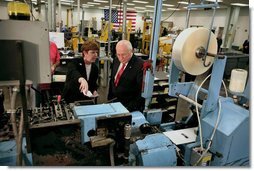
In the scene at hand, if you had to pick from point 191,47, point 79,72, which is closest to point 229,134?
point 191,47

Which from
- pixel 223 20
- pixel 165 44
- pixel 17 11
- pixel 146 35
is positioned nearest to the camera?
pixel 17 11

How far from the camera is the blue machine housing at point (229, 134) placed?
1.63 m

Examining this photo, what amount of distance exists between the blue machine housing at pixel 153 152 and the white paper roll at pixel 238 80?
849mm

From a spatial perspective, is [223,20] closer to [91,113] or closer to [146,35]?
[146,35]

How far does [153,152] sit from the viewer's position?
1.55 meters

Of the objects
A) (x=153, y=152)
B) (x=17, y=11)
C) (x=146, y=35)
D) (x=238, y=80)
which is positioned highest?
(x=17, y=11)

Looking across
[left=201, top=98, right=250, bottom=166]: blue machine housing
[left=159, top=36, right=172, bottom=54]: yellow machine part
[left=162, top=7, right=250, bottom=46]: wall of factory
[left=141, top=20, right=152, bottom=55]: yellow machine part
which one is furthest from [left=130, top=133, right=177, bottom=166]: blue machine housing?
[left=162, top=7, right=250, bottom=46]: wall of factory

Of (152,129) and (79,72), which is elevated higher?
(79,72)

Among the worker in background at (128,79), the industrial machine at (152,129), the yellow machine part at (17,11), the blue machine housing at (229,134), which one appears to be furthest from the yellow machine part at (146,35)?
the yellow machine part at (17,11)

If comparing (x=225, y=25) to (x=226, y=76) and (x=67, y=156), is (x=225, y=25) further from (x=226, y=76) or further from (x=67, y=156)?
(x=67, y=156)

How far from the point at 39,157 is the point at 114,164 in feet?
1.39

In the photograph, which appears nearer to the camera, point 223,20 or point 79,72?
point 79,72

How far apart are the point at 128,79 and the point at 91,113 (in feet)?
3.62

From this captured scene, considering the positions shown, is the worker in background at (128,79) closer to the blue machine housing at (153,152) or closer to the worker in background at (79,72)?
the worker in background at (79,72)
